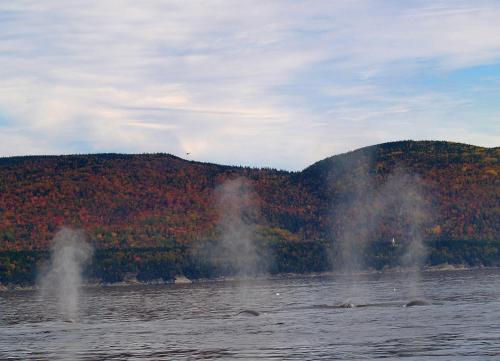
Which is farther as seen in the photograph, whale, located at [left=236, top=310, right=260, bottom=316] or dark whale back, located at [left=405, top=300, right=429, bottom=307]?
dark whale back, located at [left=405, top=300, right=429, bottom=307]

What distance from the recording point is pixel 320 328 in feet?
324

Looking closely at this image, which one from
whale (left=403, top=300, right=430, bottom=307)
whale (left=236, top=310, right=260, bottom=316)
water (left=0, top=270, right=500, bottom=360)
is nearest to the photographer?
water (left=0, top=270, right=500, bottom=360)

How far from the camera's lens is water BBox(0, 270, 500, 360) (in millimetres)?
81812

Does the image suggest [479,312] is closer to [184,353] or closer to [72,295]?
[184,353]

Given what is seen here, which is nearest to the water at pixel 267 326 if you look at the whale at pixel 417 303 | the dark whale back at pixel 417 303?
the whale at pixel 417 303

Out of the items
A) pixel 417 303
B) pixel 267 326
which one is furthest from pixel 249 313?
pixel 417 303

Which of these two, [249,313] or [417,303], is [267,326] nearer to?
[249,313]

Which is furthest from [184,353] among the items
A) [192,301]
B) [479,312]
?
[192,301]

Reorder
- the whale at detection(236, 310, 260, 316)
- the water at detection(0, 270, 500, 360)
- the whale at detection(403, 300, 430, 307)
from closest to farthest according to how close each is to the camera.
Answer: the water at detection(0, 270, 500, 360)
the whale at detection(236, 310, 260, 316)
the whale at detection(403, 300, 430, 307)

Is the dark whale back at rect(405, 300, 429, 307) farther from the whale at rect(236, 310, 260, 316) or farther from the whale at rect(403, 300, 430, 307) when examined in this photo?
the whale at rect(236, 310, 260, 316)

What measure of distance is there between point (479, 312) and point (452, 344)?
27.1 meters

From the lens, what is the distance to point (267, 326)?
335ft

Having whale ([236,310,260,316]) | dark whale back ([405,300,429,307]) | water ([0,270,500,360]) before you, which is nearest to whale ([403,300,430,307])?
dark whale back ([405,300,429,307])

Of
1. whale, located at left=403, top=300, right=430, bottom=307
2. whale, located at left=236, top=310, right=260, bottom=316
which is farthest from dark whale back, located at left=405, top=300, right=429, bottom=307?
whale, located at left=236, top=310, right=260, bottom=316
